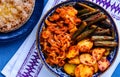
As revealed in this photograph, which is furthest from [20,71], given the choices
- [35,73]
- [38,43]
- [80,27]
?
[80,27]

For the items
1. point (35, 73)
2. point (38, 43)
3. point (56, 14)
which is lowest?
point (35, 73)

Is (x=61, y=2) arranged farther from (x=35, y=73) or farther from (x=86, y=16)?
(x=35, y=73)

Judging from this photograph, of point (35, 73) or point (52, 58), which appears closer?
point (52, 58)

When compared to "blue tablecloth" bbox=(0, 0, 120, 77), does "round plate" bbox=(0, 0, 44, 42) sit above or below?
above

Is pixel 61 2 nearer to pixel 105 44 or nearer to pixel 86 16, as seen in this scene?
pixel 86 16

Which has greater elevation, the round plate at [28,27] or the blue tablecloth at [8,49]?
the round plate at [28,27]

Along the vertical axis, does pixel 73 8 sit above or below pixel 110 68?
above
